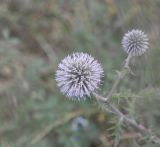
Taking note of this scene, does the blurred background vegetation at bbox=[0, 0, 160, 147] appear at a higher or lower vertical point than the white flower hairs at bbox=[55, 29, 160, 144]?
higher

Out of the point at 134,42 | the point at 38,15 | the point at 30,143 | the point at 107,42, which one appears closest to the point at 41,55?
the point at 38,15

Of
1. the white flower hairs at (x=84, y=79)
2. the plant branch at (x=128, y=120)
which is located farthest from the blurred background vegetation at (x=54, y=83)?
the white flower hairs at (x=84, y=79)

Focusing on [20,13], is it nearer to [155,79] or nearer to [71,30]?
[71,30]

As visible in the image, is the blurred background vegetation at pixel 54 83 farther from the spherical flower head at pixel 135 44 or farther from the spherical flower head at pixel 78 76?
the spherical flower head at pixel 78 76

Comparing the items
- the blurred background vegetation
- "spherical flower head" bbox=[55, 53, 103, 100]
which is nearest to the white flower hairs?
"spherical flower head" bbox=[55, 53, 103, 100]

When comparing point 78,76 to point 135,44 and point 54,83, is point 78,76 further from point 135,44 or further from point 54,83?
point 54,83

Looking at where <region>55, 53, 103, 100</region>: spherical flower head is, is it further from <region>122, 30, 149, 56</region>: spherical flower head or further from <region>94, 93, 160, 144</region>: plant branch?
<region>122, 30, 149, 56</region>: spherical flower head
